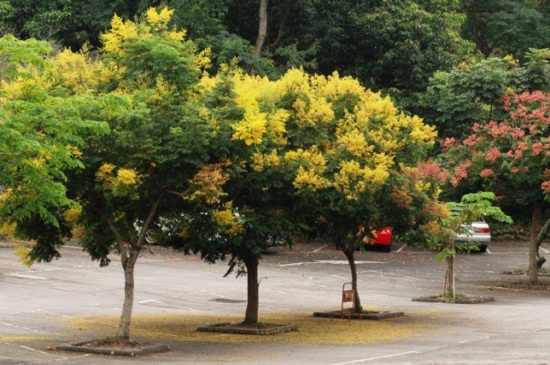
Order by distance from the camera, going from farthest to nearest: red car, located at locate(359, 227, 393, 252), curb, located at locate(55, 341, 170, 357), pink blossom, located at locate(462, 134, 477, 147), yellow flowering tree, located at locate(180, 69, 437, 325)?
1. red car, located at locate(359, 227, 393, 252)
2. pink blossom, located at locate(462, 134, 477, 147)
3. yellow flowering tree, located at locate(180, 69, 437, 325)
4. curb, located at locate(55, 341, 170, 357)

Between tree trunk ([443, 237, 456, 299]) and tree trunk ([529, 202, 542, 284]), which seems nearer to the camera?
tree trunk ([443, 237, 456, 299])

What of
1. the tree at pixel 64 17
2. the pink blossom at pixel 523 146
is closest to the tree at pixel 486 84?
the pink blossom at pixel 523 146

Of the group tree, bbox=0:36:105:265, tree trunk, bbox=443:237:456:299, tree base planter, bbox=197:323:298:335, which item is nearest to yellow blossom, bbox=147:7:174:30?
tree, bbox=0:36:105:265

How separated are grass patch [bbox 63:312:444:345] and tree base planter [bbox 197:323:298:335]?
23 cm

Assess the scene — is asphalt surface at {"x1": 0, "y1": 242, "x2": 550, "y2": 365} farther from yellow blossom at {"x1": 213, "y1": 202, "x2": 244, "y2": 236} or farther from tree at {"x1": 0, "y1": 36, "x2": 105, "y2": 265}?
tree at {"x1": 0, "y1": 36, "x2": 105, "y2": 265}

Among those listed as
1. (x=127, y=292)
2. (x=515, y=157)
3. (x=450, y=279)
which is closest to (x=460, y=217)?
(x=450, y=279)

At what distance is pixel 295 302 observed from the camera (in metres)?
36.0

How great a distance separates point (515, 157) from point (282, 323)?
35.7 feet

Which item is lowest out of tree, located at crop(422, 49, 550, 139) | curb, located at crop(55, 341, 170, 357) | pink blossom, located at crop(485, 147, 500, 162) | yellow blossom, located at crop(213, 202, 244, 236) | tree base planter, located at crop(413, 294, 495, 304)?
curb, located at crop(55, 341, 170, 357)

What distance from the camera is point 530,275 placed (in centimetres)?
4016

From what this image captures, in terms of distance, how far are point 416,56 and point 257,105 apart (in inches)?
1067

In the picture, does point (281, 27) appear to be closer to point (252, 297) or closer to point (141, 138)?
point (252, 297)

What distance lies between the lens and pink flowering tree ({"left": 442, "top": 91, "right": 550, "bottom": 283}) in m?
37.6

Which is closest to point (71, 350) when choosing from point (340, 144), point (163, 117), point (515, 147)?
point (163, 117)
